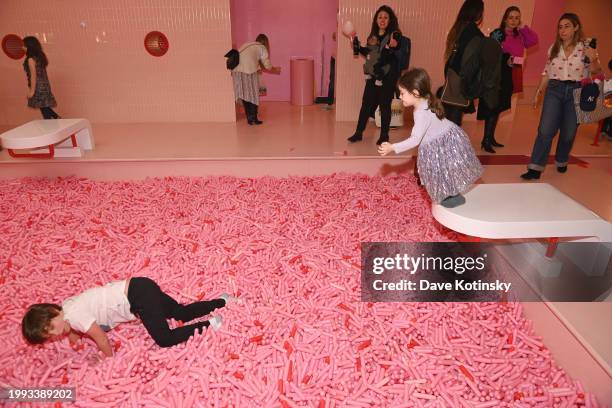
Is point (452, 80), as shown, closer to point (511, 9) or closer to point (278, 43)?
point (511, 9)

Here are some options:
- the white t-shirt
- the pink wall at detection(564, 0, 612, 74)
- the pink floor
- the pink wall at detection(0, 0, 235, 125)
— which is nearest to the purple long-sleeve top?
the pink floor

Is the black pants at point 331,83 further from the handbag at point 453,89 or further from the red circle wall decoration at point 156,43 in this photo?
the handbag at point 453,89

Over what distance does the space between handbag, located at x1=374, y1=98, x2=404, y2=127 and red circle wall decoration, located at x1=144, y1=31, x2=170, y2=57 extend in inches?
127

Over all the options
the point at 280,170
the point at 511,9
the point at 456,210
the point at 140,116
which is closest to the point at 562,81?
the point at 511,9

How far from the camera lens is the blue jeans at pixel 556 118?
11.9 feet

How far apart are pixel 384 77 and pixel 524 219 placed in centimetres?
281

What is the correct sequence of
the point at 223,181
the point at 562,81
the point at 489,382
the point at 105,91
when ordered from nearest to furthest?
the point at 489,382 < the point at 562,81 < the point at 223,181 < the point at 105,91

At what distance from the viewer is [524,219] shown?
2.31 metres

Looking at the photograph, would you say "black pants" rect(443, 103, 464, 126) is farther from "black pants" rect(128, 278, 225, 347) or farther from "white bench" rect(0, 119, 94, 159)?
"white bench" rect(0, 119, 94, 159)

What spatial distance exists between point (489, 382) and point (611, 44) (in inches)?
295

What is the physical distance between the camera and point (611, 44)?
23.5ft

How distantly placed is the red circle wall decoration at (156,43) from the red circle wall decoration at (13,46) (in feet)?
5.82

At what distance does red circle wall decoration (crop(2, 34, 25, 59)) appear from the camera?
6078 millimetres

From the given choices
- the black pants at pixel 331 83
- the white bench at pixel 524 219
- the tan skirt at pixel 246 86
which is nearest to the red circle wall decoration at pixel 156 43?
the tan skirt at pixel 246 86
